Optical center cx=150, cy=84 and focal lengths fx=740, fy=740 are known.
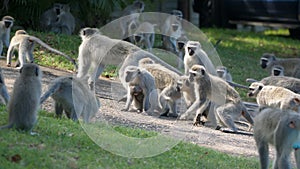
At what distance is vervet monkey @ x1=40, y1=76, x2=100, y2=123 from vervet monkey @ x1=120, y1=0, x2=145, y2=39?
7359 mm

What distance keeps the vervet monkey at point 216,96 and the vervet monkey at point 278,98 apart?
13.0 inches

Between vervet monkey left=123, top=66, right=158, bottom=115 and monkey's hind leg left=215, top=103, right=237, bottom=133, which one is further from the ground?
vervet monkey left=123, top=66, right=158, bottom=115

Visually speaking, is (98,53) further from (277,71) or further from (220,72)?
(277,71)

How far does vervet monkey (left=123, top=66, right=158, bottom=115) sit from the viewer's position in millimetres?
11062

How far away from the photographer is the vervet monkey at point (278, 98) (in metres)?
10.4

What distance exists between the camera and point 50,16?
59.6 feet

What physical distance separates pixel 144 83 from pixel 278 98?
78.3 inches

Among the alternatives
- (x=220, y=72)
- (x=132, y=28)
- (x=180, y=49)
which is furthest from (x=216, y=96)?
(x=132, y=28)

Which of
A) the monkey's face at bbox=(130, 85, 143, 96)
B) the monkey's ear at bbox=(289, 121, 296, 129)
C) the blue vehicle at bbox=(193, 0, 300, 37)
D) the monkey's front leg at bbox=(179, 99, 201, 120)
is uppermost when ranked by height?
the monkey's ear at bbox=(289, 121, 296, 129)

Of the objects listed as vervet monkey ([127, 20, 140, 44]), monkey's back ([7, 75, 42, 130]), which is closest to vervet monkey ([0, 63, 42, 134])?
monkey's back ([7, 75, 42, 130])

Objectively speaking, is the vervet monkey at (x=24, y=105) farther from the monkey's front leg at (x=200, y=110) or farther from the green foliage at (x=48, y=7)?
the green foliage at (x=48, y=7)

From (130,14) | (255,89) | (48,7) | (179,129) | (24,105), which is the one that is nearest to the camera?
(24,105)

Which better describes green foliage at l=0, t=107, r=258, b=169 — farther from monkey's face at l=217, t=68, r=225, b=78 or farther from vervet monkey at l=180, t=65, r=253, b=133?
monkey's face at l=217, t=68, r=225, b=78

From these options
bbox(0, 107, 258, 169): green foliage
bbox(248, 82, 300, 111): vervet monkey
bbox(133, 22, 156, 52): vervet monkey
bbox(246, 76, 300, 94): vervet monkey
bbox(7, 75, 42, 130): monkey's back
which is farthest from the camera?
bbox(133, 22, 156, 52): vervet monkey
